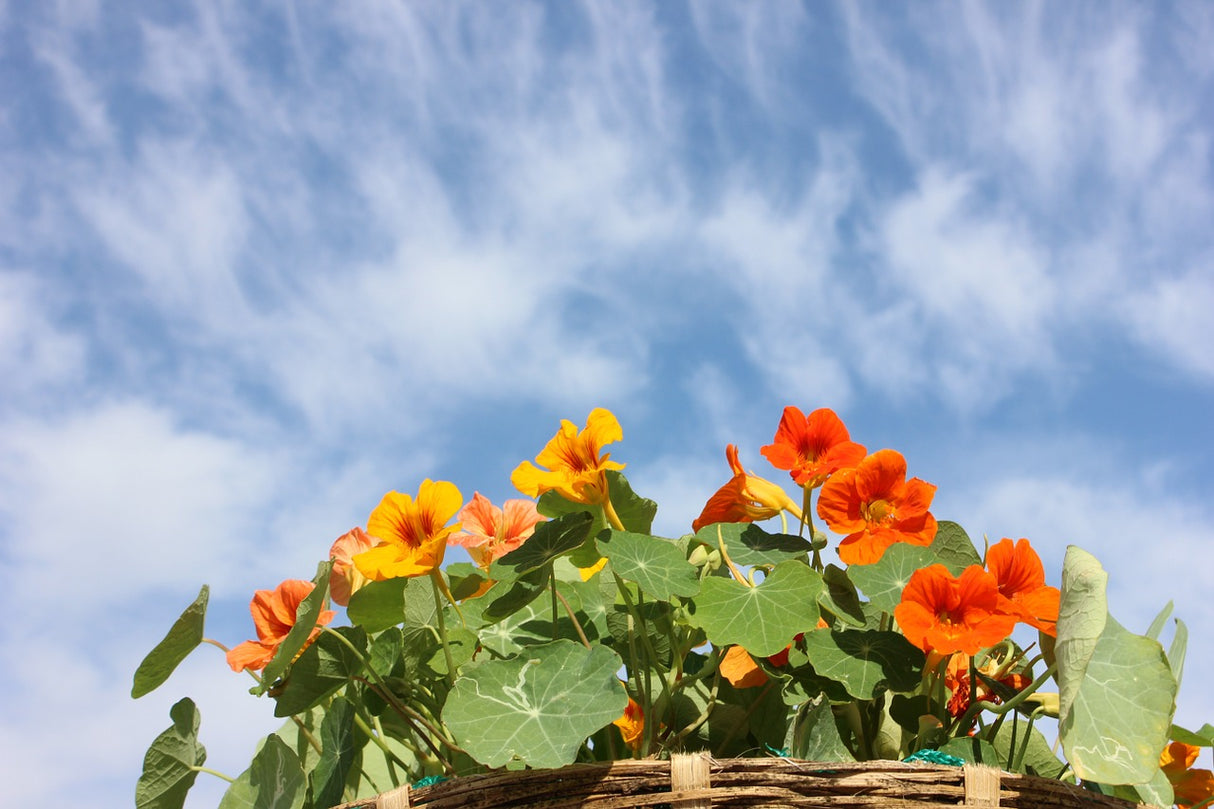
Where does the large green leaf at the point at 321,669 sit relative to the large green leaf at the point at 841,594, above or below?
below

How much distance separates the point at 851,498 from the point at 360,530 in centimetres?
79

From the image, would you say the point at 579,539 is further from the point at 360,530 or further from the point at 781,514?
the point at 360,530

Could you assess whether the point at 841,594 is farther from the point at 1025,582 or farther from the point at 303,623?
the point at 303,623

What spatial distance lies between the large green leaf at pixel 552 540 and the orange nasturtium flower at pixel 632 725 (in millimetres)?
231

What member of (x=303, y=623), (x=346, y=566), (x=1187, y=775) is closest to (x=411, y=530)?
(x=303, y=623)

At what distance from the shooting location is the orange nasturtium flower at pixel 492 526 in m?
1.73

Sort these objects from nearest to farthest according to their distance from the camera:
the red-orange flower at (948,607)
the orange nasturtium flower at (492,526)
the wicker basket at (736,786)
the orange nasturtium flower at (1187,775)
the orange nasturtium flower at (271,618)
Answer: the wicker basket at (736,786) < the red-orange flower at (948,607) < the orange nasturtium flower at (271,618) < the orange nasturtium flower at (1187,775) < the orange nasturtium flower at (492,526)

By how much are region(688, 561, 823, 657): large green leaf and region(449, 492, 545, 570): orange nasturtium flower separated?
52cm

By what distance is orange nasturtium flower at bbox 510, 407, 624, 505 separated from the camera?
1.29 metres

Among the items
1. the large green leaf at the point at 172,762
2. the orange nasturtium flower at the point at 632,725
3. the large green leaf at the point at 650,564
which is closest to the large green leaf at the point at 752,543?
the large green leaf at the point at 650,564

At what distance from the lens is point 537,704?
1157 mm

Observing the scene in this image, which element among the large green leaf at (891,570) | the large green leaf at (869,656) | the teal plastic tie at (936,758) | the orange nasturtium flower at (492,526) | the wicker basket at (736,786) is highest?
the orange nasturtium flower at (492,526)

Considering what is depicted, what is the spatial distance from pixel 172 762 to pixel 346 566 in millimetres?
376

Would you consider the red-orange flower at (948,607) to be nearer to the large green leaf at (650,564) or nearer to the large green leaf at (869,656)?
the large green leaf at (869,656)
